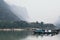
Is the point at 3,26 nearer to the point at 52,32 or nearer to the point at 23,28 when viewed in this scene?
the point at 23,28

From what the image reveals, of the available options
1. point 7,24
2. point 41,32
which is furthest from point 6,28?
point 41,32

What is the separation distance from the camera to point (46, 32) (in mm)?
A: 16391

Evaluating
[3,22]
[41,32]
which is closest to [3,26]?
[3,22]

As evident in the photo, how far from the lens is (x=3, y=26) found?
26.3 m

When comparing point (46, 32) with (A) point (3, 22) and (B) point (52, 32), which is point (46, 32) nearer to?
(B) point (52, 32)

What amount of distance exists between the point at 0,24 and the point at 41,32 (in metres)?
10.8

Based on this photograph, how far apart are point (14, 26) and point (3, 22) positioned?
1.36 metres

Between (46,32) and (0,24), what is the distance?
11023 millimetres

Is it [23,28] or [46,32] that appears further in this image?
[23,28]

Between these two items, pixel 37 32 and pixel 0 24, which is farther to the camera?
pixel 0 24

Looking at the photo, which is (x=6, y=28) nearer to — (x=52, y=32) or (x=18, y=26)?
(x=18, y=26)

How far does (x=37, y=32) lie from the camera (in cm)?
1634

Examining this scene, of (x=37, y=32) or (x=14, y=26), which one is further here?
(x=14, y=26)

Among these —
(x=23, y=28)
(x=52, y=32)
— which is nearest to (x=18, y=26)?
(x=23, y=28)
